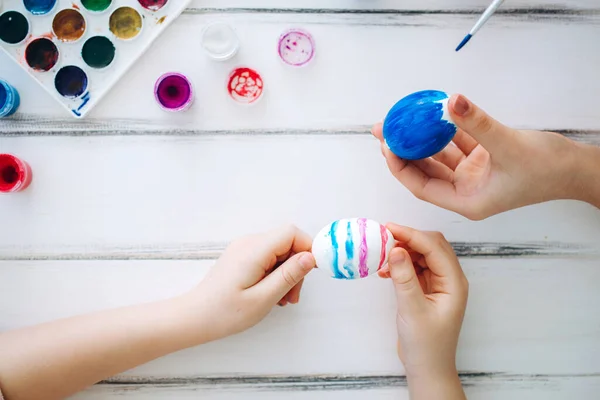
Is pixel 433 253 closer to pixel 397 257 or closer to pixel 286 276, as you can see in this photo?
pixel 397 257

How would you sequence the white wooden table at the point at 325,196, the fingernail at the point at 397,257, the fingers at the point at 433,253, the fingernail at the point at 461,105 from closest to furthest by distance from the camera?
the fingernail at the point at 461,105
the fingernail at the point at 397,257
the fingers at the point at 433,253
the white wooden table at the point at 325,196

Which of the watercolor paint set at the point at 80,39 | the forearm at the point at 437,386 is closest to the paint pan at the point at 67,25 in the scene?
the watercolor paint set at the point at 80,39

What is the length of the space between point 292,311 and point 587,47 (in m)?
0.81

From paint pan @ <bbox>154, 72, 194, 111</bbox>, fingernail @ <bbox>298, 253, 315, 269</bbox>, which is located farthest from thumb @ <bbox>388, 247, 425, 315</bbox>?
paint pan @ <bbox>154, 72, 194, 111</bbox>

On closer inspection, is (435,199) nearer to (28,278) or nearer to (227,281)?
(227,281)

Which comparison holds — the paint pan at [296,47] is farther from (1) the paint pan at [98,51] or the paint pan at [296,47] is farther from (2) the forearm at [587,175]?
(2) the forearm at [587,175]

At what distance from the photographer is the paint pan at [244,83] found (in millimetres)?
Answer: 1055

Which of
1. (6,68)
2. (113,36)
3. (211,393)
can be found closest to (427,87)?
(113,36)

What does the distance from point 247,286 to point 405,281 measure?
28 cm

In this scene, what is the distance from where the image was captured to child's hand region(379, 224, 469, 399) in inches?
36.4

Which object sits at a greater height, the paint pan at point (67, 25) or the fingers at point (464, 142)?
the paint pan at point (67, 25)

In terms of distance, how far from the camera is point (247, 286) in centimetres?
93

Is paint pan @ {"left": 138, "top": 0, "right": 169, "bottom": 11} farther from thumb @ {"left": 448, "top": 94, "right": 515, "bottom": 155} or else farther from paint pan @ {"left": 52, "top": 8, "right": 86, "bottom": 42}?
thumb @ {"left": 448, "top": 94, "right": 515, "bottom": 155}

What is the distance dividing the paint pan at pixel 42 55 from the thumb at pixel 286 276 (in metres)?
0.62
